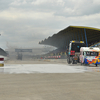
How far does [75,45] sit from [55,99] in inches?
1090

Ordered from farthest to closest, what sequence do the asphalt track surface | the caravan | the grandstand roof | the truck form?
the grandstand roof, the truck, the caravan, the asphalt track surface

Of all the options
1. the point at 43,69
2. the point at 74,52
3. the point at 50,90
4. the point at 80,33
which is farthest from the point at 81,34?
the point at 50,90

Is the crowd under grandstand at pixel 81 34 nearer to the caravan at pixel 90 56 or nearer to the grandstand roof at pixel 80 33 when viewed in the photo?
the grandstand roof at pixel 80 33

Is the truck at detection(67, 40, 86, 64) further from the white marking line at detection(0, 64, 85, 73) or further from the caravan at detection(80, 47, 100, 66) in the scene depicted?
the white marking line at detection(0, 64, 85, 73)

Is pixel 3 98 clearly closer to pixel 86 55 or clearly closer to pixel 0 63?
pixel 0 63

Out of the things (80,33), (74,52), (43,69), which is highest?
(80,33)

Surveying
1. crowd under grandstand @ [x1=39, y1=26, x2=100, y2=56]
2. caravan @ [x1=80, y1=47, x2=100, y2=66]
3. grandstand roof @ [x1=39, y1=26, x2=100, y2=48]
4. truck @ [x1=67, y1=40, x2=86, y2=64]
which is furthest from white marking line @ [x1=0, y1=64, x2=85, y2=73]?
grandstand roof @ [x1=39, y1=26, x2=100, y2=48]

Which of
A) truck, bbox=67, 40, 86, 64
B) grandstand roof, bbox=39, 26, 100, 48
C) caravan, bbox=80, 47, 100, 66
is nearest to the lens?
caravan, bbox=80, 47, 100, 66

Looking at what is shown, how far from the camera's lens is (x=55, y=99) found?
19.3ft

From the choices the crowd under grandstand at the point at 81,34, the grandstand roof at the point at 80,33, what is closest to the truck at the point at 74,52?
the crowd under grandstand at the point at 81,34

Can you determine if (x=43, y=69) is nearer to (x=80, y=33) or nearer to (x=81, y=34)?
(x=80, y=33)

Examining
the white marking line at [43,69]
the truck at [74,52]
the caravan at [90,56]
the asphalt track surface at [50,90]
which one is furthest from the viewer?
the truck at [74,52]

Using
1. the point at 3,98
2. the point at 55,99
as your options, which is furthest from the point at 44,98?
the point at 3,98

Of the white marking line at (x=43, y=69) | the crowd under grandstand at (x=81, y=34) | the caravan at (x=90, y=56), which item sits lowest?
the white marking line at (x=43, y=69)
